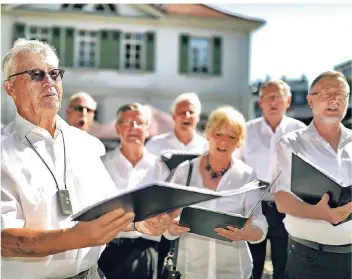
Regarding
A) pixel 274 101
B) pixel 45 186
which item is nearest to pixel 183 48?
pixel 274 101

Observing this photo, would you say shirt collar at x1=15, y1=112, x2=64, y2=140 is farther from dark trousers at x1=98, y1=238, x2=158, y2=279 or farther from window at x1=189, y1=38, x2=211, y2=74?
window at x1=189, y1=38, x2=211, y2=74

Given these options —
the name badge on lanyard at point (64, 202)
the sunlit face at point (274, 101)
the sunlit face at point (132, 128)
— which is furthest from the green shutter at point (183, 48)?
the name badge on lanyard at point (64, 202)

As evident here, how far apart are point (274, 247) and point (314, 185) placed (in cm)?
136

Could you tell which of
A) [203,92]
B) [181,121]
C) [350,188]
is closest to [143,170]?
[181,121]

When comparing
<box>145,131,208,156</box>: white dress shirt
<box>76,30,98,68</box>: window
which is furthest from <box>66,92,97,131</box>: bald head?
<box>76,30,98,68</box>: window

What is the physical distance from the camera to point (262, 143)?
3809mm

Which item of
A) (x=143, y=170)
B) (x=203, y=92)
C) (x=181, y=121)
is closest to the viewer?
(x=143, y=170)

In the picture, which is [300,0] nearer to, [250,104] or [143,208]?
[143,208]

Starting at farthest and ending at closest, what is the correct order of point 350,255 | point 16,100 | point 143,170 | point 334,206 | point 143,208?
point 143,170 → point 350,255 → point 334,206 → point 16,100 → point 143,208

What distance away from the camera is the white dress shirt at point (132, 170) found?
10.8ft

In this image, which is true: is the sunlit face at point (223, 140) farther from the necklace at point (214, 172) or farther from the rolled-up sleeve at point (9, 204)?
the rolled-up sleeve at point (9, 204)

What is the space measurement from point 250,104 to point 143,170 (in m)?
14.8

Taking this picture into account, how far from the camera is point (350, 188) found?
2227 millimetres

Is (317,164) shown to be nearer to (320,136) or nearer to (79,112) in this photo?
(320,136)
